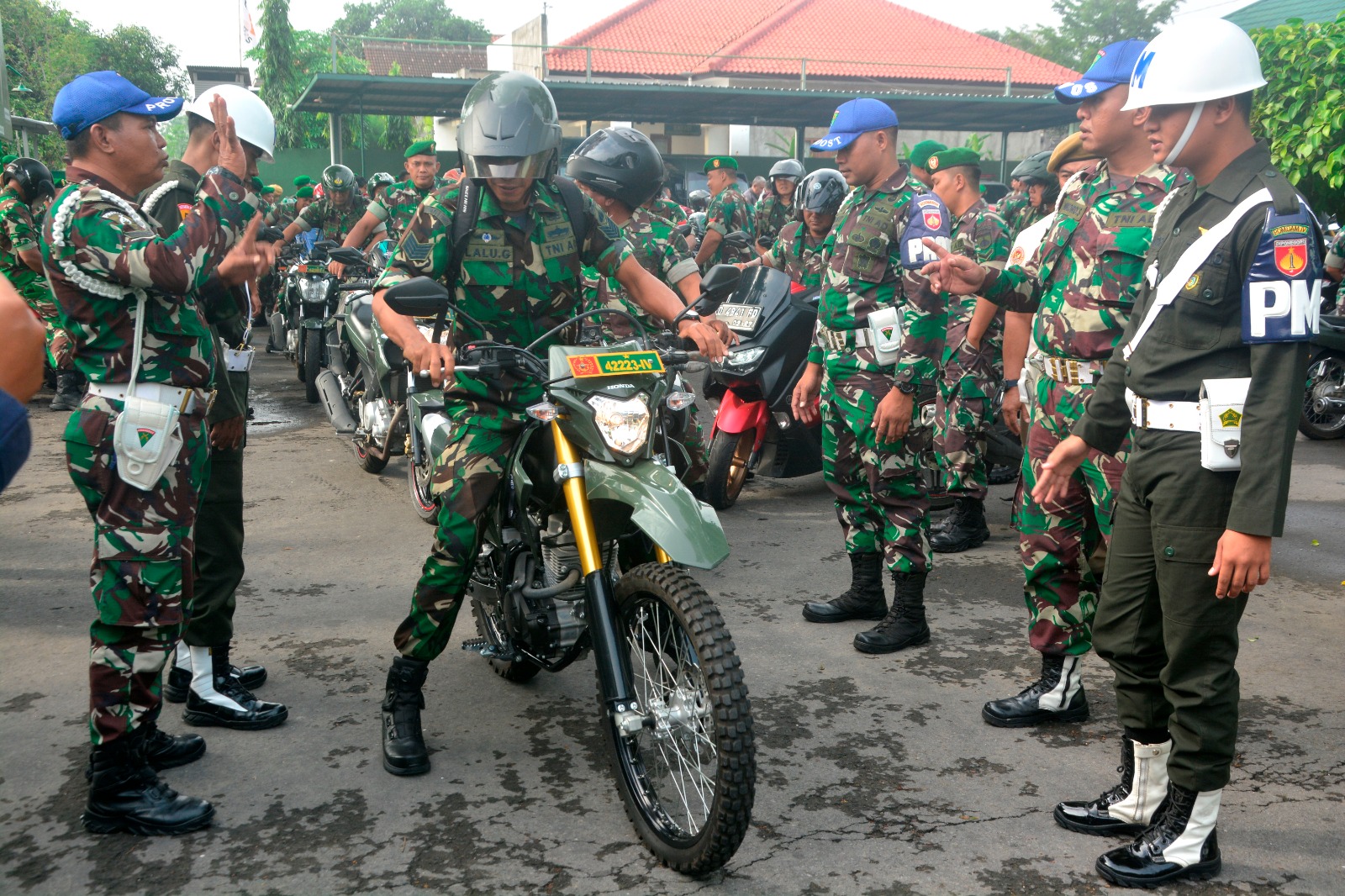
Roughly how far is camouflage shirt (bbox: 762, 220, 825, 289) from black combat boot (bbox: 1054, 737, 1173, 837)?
428 centimetres

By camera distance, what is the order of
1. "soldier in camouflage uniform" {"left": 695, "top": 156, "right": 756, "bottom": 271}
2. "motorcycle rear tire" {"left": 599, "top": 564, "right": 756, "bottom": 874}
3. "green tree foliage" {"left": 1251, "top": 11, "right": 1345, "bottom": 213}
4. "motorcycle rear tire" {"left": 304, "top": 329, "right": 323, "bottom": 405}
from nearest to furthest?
1. "motorcycle rear tire" {"left": 599, "top": 564, "right": 756, "bottom": 874}
2. "motorcycle rear tire" {"left": 304, "top": 329, "right": 323, "bottom": 405}
3. "green tree foliage" {"left": 1251, "top": 11, "right": 1345, "bottom": 213}
4. "soldier in camouflage uniform" {"left": 695, "top": 156, "right": 756, "bottom": 271}

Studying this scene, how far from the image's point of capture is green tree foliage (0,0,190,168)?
48.2 meters

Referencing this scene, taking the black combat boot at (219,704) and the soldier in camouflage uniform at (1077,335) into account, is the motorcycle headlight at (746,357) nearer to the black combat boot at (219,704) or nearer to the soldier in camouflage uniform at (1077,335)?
the soldier in camouflage uniform at (1077,335)

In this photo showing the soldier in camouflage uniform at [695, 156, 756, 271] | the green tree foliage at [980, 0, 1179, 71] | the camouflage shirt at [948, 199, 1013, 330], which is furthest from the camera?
the green tree foliage at [980, 0, 1179, 71]

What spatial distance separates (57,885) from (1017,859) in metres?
2.48

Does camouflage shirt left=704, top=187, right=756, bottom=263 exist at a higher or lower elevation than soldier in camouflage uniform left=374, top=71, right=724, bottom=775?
higher

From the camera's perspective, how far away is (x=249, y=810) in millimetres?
3260

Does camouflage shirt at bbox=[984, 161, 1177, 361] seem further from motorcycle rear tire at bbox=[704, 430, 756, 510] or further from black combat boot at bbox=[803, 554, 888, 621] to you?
motorcycle rear tire at bbox=[704, 430, 756, 510]

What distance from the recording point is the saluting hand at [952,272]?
3510mm

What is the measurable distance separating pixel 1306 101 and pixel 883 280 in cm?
961

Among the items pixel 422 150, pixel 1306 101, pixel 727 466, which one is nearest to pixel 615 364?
pixel 727 466

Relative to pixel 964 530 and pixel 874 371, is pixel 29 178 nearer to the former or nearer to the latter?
pixel 874 371

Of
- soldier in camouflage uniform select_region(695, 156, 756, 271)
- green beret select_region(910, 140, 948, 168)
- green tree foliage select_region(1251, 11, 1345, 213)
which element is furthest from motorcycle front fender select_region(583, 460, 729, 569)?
green tree foliage select_region(1251, 11, 1345, 213)

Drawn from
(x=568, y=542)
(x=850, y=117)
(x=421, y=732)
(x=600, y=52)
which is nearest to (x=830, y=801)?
(x=568, y=542)
